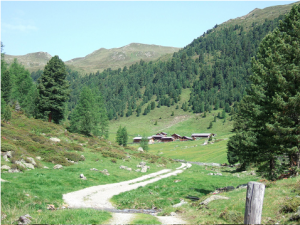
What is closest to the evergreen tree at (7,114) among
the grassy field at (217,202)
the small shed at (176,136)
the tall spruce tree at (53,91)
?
the tall spruce tree at (53,91)

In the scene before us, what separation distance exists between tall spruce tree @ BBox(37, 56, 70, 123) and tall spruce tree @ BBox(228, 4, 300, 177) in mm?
47540

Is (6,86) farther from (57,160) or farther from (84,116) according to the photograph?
(57,160)

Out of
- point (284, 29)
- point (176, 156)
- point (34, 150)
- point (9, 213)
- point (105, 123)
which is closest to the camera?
point (9, 213)

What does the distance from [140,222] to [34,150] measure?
2705 cm

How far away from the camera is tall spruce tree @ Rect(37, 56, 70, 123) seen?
58612 millimetres

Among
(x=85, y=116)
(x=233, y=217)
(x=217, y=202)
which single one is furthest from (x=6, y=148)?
(x=85, y=116)

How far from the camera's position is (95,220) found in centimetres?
1253

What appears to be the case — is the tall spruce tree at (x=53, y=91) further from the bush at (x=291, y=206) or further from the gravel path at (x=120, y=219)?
the bush at (x=291, y=206)

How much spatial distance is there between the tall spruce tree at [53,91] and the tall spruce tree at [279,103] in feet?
156

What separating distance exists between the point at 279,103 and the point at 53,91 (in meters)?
53.3

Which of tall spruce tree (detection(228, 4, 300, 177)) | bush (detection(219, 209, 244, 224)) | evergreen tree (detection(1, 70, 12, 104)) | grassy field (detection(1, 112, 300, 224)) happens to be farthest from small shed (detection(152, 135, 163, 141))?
bush (detection(219, 209, 244, 224))

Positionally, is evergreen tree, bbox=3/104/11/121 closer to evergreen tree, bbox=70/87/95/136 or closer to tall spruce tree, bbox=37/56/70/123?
tall spruce tree, bbox=37/56/70/123

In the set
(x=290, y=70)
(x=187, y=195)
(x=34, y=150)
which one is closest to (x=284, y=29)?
(x=290, y=70)

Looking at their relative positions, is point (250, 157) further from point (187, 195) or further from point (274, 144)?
point (187, 195)
